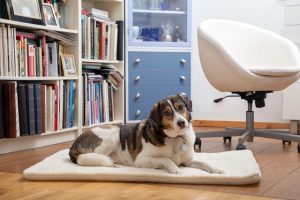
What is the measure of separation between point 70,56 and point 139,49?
3.02ft

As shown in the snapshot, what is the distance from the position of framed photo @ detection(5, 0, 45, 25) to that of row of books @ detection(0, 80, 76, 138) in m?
0.43

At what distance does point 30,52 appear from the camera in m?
2.88

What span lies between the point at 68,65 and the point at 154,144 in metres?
1.42

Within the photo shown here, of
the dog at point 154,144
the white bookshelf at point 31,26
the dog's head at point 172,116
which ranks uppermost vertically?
the white bookshelf at point 31,26

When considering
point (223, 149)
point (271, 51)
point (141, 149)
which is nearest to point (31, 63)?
point (141, 149)

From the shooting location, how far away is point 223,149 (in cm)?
284

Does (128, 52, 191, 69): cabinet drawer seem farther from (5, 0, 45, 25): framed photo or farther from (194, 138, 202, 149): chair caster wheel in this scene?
(194, 138, 202, 149): chair caster wheel

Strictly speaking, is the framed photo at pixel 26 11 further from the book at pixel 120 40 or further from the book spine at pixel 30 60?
the book at pixel 120 40

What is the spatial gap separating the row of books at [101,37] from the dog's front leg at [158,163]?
160cm

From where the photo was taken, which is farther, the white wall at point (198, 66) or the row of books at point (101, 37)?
the white wall at point (198, 66)

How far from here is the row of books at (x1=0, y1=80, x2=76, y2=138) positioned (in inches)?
104

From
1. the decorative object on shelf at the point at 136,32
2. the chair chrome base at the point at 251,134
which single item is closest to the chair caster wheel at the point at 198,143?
the chair chrome base at the point at 251,134

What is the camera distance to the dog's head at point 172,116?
2.00m

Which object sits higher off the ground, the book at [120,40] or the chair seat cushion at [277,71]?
the book at [120,40]
